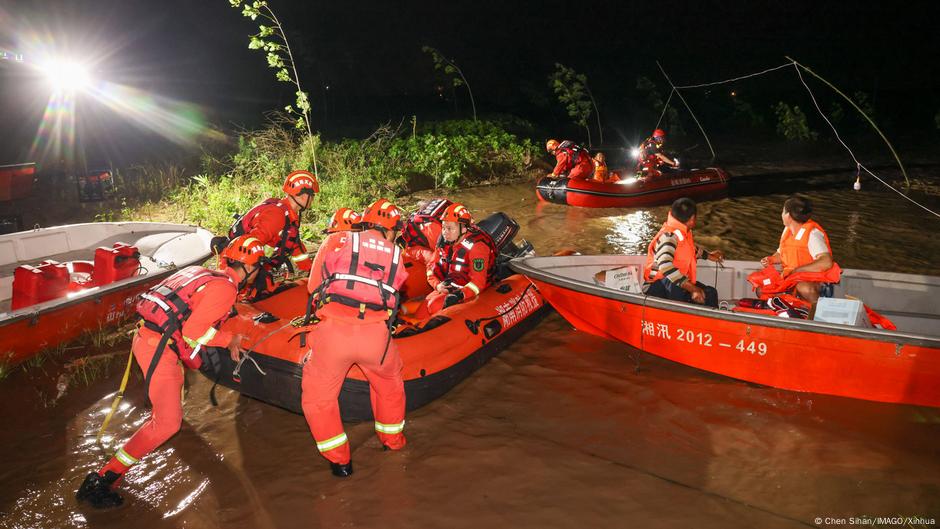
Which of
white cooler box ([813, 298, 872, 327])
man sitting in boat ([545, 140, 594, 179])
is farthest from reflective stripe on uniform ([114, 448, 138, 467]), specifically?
man sitting in boat ([545, 140, 594, 179])

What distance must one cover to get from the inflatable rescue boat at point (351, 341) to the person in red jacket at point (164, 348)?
1.91ft

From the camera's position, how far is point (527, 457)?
4160mm

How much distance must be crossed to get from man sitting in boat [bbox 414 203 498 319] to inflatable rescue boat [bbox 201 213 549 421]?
151 mm

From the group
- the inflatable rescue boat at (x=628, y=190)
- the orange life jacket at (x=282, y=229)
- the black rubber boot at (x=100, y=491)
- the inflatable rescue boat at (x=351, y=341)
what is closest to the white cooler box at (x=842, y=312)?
the inflatable rescue boat at (x=351, y=341)

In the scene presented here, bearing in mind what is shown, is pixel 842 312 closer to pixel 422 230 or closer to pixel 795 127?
pixel 422 230

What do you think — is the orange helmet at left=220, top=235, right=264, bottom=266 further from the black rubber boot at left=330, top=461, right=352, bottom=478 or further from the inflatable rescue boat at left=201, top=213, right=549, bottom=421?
the black rubber boot at left=330, top=461, right=352, bottom=478

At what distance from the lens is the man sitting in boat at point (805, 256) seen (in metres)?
4.88

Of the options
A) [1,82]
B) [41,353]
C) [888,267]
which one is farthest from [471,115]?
[41,353]

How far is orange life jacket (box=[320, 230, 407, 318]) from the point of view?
3668mm

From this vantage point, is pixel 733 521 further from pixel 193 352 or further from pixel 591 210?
pixel 591 210

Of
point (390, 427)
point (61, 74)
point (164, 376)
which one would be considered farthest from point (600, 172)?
point (61, 74)

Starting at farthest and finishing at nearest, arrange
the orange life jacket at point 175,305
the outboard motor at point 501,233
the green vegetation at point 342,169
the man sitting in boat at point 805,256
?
the green vegetation at point 342,169
the outboard motor at point 501,233
the man sitting in boat at point 805,256
the orange life jacket at point 175,305

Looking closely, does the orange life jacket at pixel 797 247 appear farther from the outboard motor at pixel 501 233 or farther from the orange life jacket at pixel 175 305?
the orange life jacket at pixel 175 305

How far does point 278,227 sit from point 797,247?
15.1 feet
